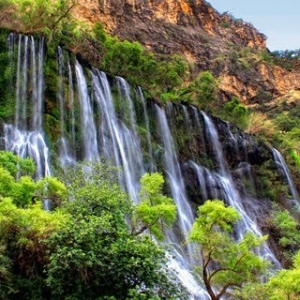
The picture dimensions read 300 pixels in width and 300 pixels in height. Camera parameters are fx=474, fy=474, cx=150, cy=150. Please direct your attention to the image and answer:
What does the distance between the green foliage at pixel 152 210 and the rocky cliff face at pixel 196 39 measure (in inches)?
1444

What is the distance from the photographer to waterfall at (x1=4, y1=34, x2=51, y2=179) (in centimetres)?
1816

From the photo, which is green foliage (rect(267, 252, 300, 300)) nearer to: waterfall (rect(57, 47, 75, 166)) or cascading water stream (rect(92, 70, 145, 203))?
cascading water stream (rect(92, 70, 145, 203))

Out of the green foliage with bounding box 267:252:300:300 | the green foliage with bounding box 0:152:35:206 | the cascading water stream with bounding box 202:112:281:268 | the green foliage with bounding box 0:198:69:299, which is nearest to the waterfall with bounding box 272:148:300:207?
the cascading water stream with bounding box 202:112:281:268

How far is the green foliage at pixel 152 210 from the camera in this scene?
39.1 feet

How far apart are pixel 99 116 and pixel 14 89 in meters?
4.20

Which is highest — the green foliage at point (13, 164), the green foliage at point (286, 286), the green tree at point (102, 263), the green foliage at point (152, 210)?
the green foliage at point (13, 164)

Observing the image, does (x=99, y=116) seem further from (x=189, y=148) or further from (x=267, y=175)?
(x=267, y=175)

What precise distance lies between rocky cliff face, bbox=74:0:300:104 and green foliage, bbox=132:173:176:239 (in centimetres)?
3667

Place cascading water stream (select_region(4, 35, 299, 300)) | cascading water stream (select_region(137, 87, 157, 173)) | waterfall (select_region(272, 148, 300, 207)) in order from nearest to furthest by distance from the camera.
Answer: cascading water stream (select_region(4, 35, 299, 300))
cascading water stream (select_region(137, 87, 157, 173))
waterfall (select_region(272, 148, 300, 207))

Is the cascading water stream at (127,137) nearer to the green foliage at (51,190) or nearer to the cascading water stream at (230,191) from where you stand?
the cascading water stream at (230,191)

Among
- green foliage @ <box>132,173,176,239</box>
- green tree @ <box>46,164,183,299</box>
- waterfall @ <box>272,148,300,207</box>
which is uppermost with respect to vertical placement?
waterfall @ <box>272,148,300,207</box>

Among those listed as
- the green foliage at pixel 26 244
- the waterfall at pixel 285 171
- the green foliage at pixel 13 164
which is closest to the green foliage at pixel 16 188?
the green foliage at pixel 13 164

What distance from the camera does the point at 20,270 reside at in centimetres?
977

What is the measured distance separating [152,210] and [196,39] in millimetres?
49962
